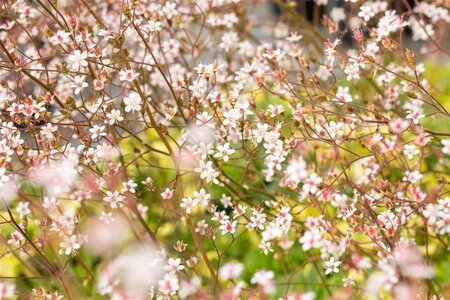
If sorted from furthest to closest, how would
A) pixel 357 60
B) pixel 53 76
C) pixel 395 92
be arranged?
pixel 53 76 < pixel 395 92 < pixel 357 60

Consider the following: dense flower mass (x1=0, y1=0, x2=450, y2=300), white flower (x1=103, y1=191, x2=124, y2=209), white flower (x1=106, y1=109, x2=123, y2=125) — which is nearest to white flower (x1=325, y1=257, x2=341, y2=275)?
dense flower mass (x1=0, y1=0, x2=450, y2=300)

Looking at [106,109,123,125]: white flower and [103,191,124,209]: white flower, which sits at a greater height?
[106,109,123,125]: white flower

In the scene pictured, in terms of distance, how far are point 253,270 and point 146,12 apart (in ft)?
5.09

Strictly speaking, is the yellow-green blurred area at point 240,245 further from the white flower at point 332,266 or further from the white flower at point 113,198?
the white flower at point 332,266

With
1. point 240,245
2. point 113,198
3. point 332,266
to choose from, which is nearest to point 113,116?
point 113,198

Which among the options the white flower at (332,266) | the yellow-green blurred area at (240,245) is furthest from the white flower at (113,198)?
the white flower at (332,266)

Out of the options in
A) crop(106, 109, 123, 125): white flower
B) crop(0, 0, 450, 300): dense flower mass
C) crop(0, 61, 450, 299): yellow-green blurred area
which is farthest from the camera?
crop(0, 61, 450, 299): yellow-green blurred area

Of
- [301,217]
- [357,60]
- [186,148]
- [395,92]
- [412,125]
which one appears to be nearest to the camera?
[412,125]

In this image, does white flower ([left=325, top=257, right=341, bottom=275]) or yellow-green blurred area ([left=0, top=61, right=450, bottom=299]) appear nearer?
white flower ([left=325, top=257, right=341, bottom=275])

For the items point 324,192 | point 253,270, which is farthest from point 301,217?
point 324,192

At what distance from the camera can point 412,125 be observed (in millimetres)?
2324

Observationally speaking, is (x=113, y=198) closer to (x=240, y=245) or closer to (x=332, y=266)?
(x=332, y=266)

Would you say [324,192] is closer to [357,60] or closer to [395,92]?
[357,60]

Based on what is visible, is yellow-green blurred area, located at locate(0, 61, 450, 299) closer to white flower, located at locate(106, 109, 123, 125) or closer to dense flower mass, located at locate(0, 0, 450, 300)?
dense flower mass, located at locate(0, 0, 450, 300)
